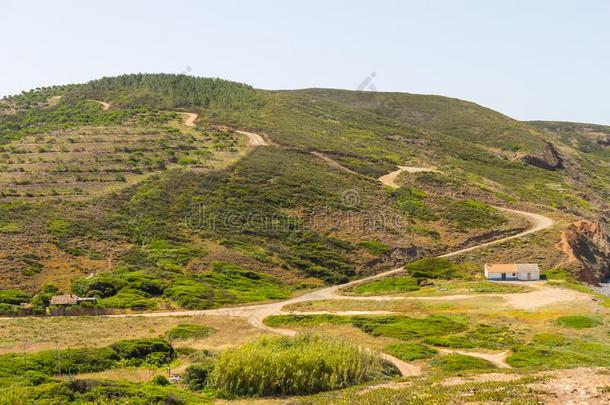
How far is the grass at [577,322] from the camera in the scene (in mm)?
42031

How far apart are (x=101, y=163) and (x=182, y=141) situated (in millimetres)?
17997

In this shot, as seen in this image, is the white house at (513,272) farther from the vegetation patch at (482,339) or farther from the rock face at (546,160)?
the rock face at (546,160)

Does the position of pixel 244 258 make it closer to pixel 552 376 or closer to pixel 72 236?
pixel 72 236

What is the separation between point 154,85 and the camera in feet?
477

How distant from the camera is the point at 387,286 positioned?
202ft

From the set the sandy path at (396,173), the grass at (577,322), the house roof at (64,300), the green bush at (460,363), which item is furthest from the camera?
the sandy path at (396,173)

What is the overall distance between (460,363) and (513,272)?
111 feet

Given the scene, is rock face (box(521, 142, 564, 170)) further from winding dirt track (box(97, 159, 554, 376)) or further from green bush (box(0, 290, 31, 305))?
green bush (box(0, 290, 31, 305))

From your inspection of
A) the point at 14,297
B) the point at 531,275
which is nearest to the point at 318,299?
the point at 531,275

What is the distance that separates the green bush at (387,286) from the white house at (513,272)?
25.7 ft

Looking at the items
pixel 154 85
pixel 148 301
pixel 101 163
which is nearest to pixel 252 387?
pixel 148 301

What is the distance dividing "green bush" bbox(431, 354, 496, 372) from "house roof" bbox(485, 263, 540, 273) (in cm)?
3190

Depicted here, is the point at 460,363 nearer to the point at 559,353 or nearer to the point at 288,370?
the point at 559,353

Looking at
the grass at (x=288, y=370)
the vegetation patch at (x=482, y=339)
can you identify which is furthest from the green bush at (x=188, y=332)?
the vegetation patch at (x=482, y=339)
